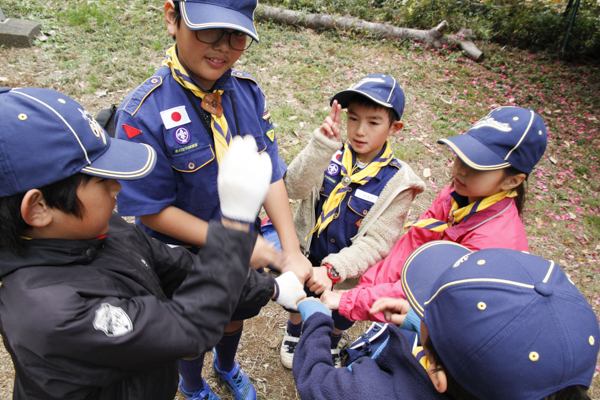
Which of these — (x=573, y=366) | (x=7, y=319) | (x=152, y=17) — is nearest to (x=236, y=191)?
(x=7, y=319)

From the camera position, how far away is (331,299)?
77.5 inches

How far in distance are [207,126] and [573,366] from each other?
1.70 metres

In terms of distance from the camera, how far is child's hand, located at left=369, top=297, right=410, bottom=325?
66.7 inches

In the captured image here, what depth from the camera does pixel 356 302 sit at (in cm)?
187

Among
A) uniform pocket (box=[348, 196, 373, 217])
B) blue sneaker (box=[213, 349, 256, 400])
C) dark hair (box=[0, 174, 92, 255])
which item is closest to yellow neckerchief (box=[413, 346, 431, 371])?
uniform pocket (box=[348, 196, 373, 217])

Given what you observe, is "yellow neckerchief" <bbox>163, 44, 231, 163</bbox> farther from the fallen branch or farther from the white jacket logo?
the fallen branch

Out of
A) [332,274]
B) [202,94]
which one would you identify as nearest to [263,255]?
[332,274]

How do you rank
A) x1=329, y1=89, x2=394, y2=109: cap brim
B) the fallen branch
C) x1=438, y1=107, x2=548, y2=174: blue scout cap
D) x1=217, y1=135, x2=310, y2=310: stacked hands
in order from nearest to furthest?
x1=217, y1=135, x2=310, y2=310: stacked hands < x1=438, y1=107, x2=548, y2=174: blue scout cap < x1=329, y1=89, x2=394, y2=109: cap brim < the fallen branch

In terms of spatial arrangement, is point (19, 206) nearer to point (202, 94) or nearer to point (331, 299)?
point (202, 94)

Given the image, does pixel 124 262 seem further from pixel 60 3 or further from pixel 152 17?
pixel 60 3

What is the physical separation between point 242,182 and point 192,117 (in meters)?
0.64

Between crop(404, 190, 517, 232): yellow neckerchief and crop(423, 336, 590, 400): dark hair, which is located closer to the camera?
crop(423, 336, 590, 400): dark hair

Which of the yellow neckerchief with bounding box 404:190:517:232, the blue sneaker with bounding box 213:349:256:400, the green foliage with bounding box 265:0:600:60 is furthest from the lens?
the green foliage with bounding box 265:0:600:60

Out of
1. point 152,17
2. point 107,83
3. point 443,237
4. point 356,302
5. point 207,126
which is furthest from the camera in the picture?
point 152,17
